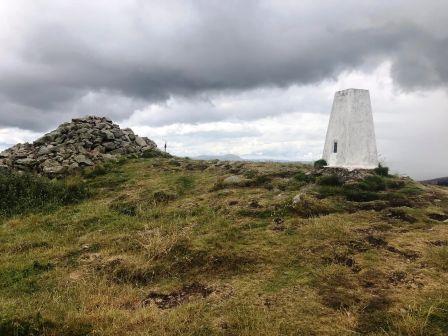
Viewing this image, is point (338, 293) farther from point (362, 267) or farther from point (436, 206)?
point (436, 206)

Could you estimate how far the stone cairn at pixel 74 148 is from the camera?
20.5 m

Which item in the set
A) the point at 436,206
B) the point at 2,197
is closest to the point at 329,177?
the point at 436,206

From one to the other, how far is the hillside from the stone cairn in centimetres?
366

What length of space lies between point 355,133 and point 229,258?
13.8 m

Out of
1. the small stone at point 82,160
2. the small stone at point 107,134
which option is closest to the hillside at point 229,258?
the small stone at point 82,160

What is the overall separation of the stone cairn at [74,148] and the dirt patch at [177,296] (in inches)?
512

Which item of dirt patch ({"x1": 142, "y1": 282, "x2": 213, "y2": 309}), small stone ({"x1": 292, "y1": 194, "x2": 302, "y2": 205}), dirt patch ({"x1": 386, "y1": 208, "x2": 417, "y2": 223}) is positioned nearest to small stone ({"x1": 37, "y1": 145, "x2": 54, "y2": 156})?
small stone ({"x1": 292, "y1": 194, "x2": 302, "y2": 205})

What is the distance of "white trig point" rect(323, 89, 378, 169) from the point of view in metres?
21.1

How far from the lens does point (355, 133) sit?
21141 mm

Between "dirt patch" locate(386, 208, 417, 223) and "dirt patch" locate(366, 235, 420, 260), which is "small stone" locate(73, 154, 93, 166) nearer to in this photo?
"dirt patch" locate(386, 208, 417, 223)

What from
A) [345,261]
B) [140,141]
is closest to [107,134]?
[140,141]

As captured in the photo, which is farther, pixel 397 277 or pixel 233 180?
pixel 233 180

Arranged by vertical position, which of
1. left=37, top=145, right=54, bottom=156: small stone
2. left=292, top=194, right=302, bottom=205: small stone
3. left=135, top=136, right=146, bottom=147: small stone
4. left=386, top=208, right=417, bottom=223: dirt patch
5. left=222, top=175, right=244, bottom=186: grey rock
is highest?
left=135, top=136, right=146, bottom=147: small stone

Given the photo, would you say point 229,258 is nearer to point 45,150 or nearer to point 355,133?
point 355,133
